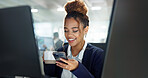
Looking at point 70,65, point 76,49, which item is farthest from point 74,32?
point 70,65

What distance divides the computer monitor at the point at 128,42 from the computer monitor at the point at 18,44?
12.2 inches

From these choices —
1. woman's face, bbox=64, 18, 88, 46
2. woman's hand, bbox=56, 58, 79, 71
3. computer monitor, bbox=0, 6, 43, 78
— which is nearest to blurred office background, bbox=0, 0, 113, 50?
→ woman's face, bbox=64, 18, 88, 46

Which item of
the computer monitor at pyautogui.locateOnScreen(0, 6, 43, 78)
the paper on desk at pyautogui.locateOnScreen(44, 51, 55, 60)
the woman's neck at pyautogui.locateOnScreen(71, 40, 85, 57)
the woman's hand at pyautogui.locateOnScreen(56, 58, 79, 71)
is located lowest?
the woman's hand at pyautogui.locateOnScreen(56, 58, 79, 71)

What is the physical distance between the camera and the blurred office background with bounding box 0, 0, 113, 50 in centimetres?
103

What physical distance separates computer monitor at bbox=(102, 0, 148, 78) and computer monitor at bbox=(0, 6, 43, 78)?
0.31 meters

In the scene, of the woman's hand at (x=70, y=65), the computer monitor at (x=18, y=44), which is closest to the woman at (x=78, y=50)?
the woman's hand at (x=70, y=65)

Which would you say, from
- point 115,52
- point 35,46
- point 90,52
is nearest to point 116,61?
point 115,52

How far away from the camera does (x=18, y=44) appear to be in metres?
0.56

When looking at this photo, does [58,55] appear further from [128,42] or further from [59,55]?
[128,42]

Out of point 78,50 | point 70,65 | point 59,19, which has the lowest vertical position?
point 70,65

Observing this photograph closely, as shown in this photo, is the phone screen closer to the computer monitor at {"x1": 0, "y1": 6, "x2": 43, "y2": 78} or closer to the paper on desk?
the paper on desk

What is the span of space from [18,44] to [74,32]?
1.71 ft

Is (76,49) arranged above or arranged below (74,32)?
below

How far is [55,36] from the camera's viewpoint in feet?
3.94
